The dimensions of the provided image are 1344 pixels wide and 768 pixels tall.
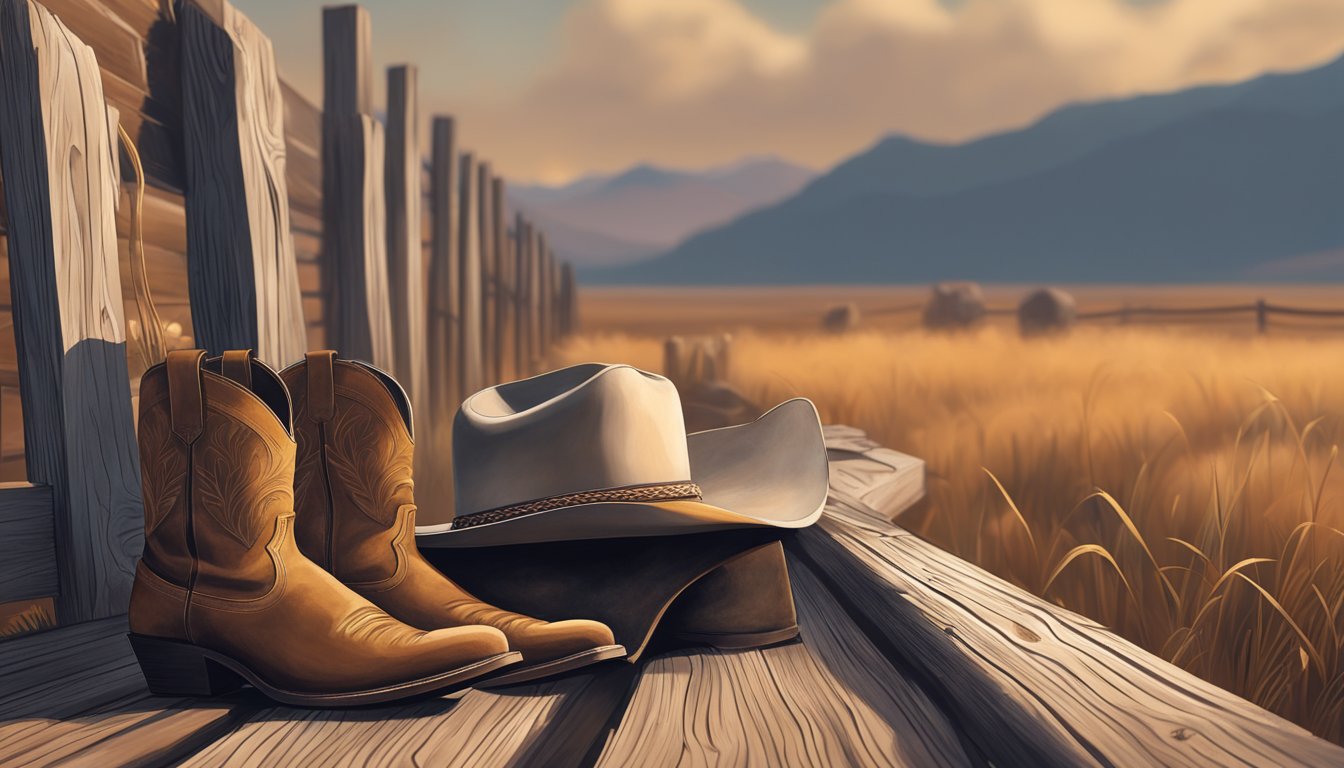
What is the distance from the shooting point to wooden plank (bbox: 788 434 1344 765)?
0.95m

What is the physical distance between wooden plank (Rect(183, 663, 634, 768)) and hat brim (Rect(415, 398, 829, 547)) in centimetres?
23

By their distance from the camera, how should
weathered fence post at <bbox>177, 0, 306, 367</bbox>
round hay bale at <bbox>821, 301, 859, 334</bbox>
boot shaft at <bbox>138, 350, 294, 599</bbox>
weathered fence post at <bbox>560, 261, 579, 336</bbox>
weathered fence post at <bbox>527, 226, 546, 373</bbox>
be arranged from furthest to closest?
round hay bale at <bbox>821, 301, 859, 334</bbox>
weathered fence post at <bbox>560, 261, 579, 336</bbox>
weathered fence post at <bbox>527, 226, 546, 373</bbox>
weathered fence post at <bbox>177, 0, 306, 367</bbox>
boot shaft at <bbox>138, 350, 294, 599</bbox>

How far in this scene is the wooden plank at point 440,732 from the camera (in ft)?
3.38

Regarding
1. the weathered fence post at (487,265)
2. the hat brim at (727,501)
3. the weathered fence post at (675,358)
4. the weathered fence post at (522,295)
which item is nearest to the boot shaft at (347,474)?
the hat brim at (727,501)

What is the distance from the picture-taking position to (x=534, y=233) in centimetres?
929

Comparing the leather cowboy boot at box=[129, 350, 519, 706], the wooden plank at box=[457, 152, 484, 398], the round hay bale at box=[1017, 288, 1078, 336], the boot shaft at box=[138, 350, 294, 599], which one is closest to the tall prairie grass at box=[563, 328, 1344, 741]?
the leather cowboy boot at box=[129, 350, 519, 706]

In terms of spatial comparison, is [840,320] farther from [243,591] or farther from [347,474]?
[243,591]

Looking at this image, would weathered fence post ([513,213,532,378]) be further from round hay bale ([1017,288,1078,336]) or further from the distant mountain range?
the distant mountain range

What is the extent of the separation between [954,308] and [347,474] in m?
15.7

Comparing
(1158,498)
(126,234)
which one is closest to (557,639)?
(126,234)

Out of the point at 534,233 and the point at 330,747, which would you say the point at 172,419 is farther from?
the point at 534,233

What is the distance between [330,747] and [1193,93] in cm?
14613

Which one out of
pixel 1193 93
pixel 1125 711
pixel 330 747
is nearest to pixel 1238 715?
pixel 1125 711

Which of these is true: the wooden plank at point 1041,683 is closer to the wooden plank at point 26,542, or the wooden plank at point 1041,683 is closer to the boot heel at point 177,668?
the boot heel at point 177,668
